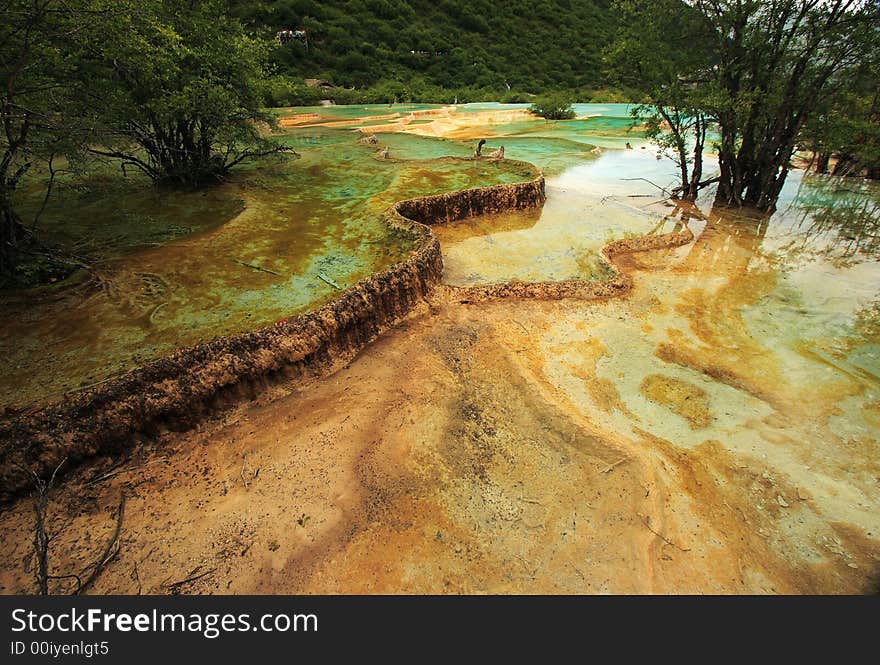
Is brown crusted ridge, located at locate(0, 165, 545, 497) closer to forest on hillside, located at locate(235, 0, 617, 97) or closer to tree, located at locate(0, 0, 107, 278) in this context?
tree, located at locate(0, 0, 107, 278)

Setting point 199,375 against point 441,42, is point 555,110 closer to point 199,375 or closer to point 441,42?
point 441,42

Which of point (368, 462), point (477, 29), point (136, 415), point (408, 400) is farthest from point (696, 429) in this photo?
point (477, 29)

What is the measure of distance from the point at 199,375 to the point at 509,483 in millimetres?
3798

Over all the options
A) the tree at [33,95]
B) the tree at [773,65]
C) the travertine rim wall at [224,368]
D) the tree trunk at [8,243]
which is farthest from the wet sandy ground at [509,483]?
the tree at [773,65]

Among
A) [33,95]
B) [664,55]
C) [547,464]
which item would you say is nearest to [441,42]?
[664,55]

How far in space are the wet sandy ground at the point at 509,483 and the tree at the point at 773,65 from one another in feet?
28.2

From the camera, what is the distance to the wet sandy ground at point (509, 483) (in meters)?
3.76

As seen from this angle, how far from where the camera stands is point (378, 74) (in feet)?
143

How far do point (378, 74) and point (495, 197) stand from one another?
39.6m

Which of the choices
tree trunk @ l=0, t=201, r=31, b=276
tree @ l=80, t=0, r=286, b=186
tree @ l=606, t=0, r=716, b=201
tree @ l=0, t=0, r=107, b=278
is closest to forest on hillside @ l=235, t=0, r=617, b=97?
tree @ l=606, t=0, r=716, b=201

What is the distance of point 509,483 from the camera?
181 inches

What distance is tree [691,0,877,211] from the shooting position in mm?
10070

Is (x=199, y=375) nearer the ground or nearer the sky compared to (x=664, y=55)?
nearer the ground
